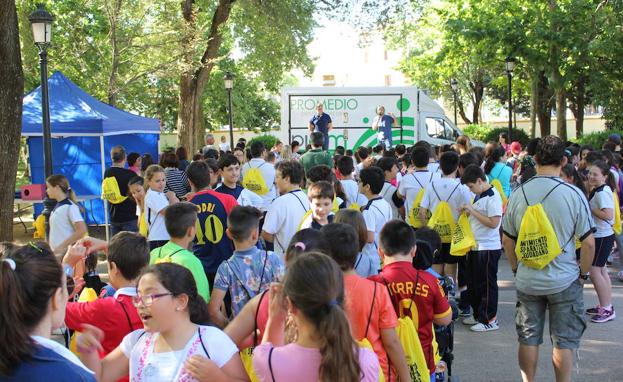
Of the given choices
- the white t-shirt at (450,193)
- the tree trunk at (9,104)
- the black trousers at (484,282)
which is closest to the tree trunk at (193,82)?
the tree trunk at (9,104)

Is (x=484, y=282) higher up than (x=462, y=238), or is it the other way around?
(x=462, y=238)

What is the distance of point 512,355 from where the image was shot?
7.08 metres

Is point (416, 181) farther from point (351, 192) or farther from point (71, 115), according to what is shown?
point (71, 115)

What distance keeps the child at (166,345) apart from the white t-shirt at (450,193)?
→ 16.4 ft

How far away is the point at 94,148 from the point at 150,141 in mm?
1917

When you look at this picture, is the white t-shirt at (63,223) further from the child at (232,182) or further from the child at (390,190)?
the child at (390,190)

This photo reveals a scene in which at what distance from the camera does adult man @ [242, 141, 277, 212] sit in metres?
9.23

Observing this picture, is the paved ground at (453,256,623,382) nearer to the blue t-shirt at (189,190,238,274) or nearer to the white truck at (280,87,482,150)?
the blue t-shirt at (189,190,238,274)

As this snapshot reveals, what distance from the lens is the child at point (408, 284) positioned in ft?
14.3

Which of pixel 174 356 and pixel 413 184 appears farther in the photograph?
pixel 413 184

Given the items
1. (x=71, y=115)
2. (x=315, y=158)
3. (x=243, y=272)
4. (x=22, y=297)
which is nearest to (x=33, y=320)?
(x=22, y=297)

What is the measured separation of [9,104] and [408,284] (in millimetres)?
7329

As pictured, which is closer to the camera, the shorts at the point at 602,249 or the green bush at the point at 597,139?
the shorts at the point at 602,249

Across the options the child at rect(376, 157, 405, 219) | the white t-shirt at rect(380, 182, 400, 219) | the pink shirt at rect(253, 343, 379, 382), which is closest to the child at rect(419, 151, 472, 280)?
the child at rect(376, 157, 405, 219)
